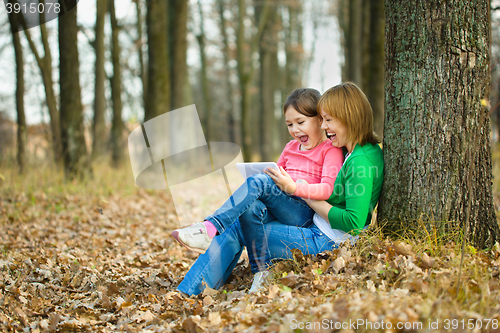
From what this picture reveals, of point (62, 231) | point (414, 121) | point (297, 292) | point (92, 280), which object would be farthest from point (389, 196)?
point (62, 231)

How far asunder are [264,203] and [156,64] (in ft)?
21.2

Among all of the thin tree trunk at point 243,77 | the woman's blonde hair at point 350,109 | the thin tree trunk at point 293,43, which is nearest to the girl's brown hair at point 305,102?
the woman's blonde hair at point 350,109

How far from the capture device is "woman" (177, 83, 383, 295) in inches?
100

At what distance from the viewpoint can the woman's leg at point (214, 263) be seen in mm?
2660

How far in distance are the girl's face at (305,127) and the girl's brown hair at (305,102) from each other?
3 cm

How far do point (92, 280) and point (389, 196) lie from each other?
230 cm

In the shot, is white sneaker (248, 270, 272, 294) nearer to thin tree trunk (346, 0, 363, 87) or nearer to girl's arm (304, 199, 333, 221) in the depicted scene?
girl's arm (304, 199, 333, 221)

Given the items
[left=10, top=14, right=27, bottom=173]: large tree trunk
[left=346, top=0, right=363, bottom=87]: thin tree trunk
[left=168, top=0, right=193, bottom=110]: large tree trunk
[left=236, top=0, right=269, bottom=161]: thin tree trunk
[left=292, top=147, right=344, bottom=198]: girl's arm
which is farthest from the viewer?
[left=236, top=0, right=269, bottom=161]: thin tree trunk

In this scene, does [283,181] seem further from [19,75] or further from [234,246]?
[19,75]

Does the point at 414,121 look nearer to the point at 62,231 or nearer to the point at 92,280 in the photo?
the point at 92,280

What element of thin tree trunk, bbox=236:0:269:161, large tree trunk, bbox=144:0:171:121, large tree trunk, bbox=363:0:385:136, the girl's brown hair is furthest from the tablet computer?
thin tree trunk, bbox=236:0:269:161

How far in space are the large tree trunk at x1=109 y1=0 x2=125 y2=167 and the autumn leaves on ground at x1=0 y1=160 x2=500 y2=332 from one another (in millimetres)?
5696

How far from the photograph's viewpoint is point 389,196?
2738mm

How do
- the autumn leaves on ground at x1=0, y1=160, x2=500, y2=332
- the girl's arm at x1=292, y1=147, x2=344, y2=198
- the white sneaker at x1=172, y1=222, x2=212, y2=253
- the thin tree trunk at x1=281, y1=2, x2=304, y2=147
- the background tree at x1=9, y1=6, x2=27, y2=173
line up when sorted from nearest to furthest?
the autumn leaves on ground at x1=0, y1=160, x2=500, y2=332
the white sneaker at x1=172, y1=222, x2=212, y2=253
the girl's arm at x1=292, y1=147, x2=344, y2=198
the background tree at x1=9, y1=6, x2=27, y2=173
the thin tree trunk at x1=281, y1=2, x2=304, y2=147
